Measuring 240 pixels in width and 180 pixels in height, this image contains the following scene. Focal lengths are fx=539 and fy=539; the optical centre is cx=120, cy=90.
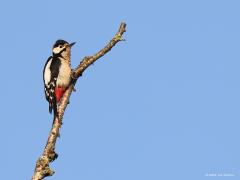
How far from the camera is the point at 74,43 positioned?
911 centimetres

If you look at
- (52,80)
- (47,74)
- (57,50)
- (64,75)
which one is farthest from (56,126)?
(57,50)

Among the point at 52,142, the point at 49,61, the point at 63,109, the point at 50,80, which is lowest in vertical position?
the point at 52,142

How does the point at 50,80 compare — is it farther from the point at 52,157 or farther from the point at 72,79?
the point at 52,157

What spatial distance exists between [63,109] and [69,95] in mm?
393

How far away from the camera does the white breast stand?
768 centimetres

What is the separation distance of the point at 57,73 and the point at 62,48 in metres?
0.76

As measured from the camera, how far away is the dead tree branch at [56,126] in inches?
221

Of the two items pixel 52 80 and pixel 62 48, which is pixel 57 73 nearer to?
pixel 52 80

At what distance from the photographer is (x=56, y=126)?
6098mm

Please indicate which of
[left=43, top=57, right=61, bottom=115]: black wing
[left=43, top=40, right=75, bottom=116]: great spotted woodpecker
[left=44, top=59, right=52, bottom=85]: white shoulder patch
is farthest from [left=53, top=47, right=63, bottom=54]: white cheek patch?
[left=44, top=59, right=52, bottom=85]: white shoulder patch

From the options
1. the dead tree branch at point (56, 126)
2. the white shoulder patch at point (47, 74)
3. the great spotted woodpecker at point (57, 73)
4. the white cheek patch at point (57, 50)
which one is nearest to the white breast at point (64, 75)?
the great spotted woodpecker at point (57, 73)

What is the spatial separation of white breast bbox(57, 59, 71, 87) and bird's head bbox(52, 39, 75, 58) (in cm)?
24

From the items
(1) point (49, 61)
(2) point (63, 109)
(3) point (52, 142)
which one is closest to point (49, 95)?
(1) point (49, 61)

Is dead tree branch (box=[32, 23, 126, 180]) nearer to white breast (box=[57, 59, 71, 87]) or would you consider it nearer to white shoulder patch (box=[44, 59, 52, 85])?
white breast (box=[57, 59, 71, 87])
